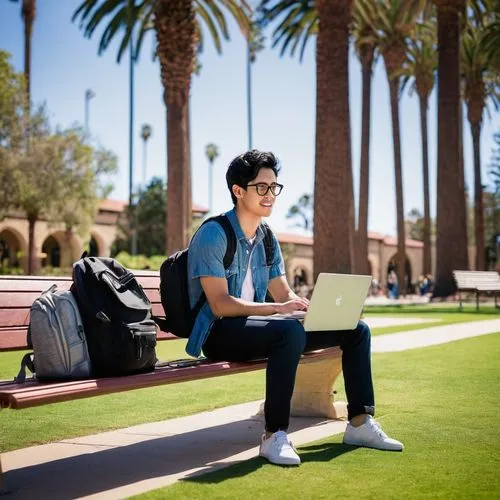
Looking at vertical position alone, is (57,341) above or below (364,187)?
below

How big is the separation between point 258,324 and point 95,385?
3.63 feet

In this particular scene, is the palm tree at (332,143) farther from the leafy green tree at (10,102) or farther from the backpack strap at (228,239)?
the leafy green tree at (10,102)

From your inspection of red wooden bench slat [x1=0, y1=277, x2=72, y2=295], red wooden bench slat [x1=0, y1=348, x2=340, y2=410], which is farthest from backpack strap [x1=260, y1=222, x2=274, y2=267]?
red wooden bench slat [x1=0, y1=277, x2=72, y2=295]

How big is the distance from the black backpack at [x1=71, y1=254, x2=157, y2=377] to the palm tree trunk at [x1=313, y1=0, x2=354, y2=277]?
1178 centimetres

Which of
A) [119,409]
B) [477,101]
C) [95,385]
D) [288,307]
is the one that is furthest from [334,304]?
[477,101]

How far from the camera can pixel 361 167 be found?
127ft

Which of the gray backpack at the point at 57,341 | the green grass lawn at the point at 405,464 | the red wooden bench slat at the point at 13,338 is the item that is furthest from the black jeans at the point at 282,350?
the red wooden bench slat at the point at 13,338

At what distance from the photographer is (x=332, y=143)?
1566cm

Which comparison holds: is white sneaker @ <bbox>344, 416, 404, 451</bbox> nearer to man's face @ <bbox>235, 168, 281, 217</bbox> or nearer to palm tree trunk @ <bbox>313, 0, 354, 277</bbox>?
man's face @ <bbox>235, 168, 281, 217</bbox>

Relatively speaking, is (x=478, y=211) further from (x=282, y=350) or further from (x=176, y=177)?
(x=282, y=350)

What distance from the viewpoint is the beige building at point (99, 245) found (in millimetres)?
47344

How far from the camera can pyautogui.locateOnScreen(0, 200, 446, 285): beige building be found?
155ft

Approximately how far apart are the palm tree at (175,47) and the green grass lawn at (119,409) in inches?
467

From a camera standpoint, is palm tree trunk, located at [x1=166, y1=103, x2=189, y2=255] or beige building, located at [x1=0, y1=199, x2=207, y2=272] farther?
beige building, located at [x1=0, y1=199, x2=207, y2=272]
